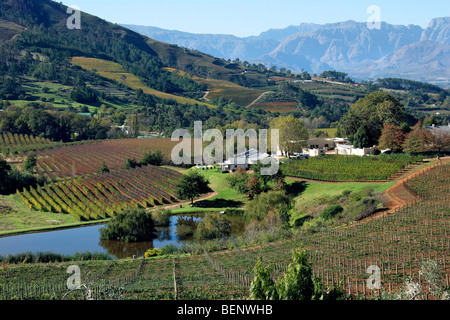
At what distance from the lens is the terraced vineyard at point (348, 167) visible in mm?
49188

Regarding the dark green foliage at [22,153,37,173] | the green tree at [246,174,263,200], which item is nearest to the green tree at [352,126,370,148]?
the green tree at [246,174,263,200]

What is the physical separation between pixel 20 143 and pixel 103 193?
3997 centimetres

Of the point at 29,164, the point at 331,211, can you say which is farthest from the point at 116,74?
the point at 331,211

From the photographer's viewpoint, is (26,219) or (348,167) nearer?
(26,219)

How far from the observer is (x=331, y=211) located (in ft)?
132

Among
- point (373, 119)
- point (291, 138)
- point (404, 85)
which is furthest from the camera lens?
point (404, 85)

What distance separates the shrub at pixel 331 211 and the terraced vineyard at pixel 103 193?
18.1m

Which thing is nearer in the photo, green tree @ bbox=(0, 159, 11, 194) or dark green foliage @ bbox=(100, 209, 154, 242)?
dark green foliage @ bbox=(100, 209, 154, 242)

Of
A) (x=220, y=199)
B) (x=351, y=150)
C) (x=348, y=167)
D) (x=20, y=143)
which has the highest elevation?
(x=351, y=150)

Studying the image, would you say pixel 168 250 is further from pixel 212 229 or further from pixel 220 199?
pixel 220 199

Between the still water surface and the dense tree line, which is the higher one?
the dense tree line

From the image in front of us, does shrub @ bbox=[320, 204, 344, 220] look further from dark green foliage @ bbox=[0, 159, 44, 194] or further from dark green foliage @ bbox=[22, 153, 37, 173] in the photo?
dark green foliage @ bbox=[22, 153, 37, 173]

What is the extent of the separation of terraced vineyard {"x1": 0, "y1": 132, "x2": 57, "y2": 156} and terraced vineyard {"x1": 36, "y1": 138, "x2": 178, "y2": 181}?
337 centimetres

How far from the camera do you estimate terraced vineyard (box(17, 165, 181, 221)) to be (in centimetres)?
4881
